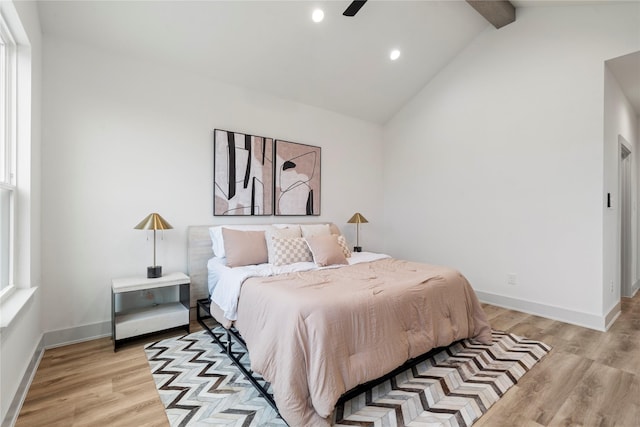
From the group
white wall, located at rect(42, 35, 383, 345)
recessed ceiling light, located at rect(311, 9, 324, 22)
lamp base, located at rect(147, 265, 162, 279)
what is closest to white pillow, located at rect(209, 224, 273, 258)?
white wall, located at rect(42, 35, 383, 345)

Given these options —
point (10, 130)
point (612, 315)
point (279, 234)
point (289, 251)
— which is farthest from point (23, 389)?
point (612, 315)

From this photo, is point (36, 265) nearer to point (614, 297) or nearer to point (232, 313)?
point (232, 313)

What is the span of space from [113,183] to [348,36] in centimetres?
289

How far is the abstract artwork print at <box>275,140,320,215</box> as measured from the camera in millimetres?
3904

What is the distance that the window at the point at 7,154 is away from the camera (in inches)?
74.7

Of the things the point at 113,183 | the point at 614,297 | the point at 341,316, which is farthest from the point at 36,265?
the point at 614,297

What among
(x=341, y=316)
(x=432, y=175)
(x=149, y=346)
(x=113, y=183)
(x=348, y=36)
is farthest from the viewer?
(x=432, y=175)

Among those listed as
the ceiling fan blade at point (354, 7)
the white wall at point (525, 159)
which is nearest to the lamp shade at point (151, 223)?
the ceiling fan blade at point (354, 7)

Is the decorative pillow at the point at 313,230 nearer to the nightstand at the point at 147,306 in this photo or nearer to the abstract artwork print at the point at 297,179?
the abstract artwork print at the point at 297,179

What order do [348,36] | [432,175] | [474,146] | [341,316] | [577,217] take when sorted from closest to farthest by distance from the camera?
[341,316] → [577,217] → [348,36] → [474,146] → [432,175]

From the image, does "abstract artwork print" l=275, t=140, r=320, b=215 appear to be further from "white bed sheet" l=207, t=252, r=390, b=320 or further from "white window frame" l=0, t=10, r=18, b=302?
"white window frame" l=0, t=10, r=18, b=302

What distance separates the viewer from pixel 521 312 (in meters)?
3.50

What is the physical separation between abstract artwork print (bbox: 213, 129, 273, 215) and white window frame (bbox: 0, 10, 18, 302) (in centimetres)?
161

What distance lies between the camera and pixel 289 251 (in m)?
3.07
